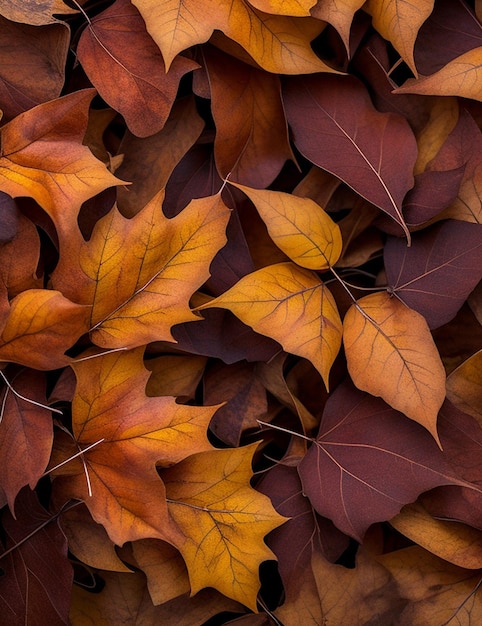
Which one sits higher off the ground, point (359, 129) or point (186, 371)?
point (359, 129)

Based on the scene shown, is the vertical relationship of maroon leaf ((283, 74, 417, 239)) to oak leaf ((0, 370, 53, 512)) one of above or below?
above

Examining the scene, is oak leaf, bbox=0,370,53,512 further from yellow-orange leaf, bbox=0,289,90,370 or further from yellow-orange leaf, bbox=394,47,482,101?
yellow-orange leaf, bbox=394,47,482,101

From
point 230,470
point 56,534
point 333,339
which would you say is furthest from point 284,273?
point 56,534

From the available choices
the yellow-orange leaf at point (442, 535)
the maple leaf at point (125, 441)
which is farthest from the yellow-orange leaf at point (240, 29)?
the yellow-orange leaf at point (442, 535)

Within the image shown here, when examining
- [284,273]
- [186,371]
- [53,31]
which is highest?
[53,31]

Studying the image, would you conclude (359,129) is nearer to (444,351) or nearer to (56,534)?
(444,351)

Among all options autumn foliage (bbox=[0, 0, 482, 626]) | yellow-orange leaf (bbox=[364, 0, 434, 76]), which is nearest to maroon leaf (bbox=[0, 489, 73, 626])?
autumn foliage (bbox=[0, 0, 482, 626])
